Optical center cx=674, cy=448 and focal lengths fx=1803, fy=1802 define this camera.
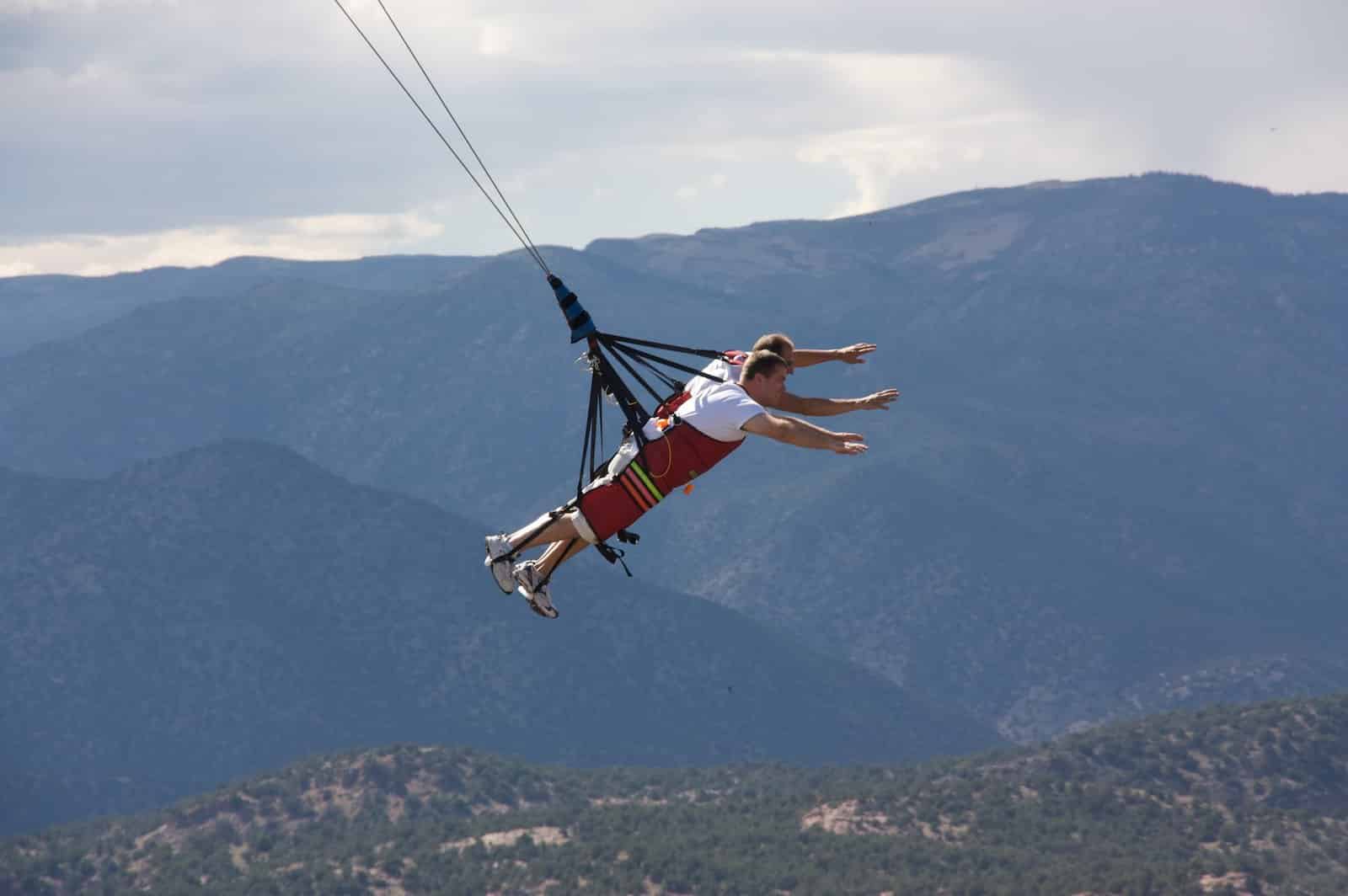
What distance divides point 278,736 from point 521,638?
2400cm

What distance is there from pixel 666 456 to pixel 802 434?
7.17ft

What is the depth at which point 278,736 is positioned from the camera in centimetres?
16175

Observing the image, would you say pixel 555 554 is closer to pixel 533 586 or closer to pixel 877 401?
pixel 533 586

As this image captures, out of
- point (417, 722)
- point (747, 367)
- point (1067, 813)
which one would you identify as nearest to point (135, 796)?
point (417, 722)

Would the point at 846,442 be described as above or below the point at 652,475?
above

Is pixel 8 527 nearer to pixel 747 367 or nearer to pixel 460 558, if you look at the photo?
pixel 460 558

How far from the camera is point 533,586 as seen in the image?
73.3ft

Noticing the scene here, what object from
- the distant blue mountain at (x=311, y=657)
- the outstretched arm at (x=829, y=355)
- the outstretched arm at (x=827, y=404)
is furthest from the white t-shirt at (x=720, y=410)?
the distant blue mountain at (x=311, y=657)

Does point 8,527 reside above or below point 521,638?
above

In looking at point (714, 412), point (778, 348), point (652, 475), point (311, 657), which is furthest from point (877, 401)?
point (311, 657)

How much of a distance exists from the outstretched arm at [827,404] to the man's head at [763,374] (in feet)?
0.73

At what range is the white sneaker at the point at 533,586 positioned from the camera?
22.3 m

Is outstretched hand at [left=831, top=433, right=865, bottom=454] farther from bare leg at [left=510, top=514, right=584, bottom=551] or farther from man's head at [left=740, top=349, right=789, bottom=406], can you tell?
bare leg at [left=510, top=514, right=584, bottom=551]

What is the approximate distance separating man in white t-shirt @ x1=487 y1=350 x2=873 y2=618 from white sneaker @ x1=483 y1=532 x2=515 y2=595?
5 cm
